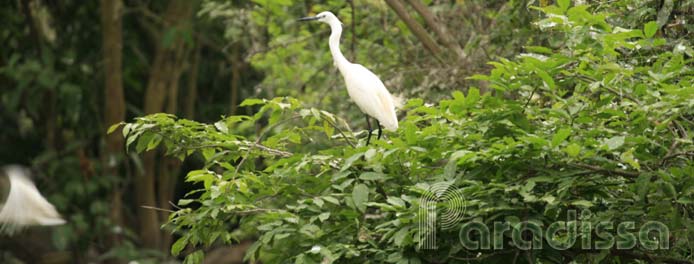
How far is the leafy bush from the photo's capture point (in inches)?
120

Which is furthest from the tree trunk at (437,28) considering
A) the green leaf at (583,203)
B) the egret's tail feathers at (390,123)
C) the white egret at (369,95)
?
the green leaf at (583,203)

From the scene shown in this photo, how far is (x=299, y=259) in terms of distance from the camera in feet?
10.6

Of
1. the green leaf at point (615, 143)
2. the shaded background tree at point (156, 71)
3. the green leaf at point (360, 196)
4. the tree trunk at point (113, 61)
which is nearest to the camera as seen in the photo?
the green leaf at point (615, 143)

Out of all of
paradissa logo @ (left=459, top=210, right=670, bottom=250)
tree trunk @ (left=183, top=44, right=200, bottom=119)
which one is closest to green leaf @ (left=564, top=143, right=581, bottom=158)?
paradissa logo @ (left=459, top=210, right=670, bottom=250)

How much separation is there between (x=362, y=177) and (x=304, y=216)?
0.78 feet

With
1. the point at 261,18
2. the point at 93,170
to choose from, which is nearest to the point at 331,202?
the point at 261,18

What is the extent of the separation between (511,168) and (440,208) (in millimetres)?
281

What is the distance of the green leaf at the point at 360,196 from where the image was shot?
3232 mm

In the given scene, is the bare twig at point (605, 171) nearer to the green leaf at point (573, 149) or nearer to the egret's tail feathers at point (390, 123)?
the green leaf at point (573, 149)

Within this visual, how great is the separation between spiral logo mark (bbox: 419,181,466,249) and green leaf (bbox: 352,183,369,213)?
20 centimetres

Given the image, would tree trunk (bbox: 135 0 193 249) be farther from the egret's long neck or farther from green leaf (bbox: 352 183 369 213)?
green leaf (bbox: 352 183 369 213)

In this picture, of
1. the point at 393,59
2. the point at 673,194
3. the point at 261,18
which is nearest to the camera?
the point at 673,194

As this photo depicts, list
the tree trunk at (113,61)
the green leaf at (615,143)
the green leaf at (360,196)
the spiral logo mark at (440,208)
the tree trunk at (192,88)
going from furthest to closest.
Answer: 1. the tree trunk at (192,88)
2. the tree trunk at (113,61)
3. the green leaf at (360,196)
4. the spiral logo mark at (440,208)
5. the green leaf at (615,143)

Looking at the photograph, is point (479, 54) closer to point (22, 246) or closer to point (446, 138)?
point (446, 138)
